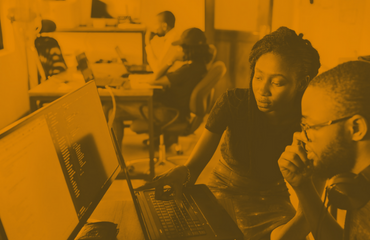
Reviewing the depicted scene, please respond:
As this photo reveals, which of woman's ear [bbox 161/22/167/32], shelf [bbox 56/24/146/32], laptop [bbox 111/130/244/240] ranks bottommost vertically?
laptop [bbox 111/130/244/240]

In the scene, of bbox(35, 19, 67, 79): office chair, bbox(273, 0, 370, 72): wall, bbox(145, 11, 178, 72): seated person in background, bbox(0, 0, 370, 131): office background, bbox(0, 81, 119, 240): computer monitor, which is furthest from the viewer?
bbox(145, 11, 178, 72): seated person in background

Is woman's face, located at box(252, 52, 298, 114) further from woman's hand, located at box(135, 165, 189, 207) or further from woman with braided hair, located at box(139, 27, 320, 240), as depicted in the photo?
woman's hand, located at box(135, 165, 189, 207)

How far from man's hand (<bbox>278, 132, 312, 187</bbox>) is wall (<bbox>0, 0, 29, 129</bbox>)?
277 centimetres

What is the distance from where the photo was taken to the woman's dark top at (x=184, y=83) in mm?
2855

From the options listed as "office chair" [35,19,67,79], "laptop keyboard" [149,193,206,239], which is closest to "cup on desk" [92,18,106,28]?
"office chair" [35,19,67,79]

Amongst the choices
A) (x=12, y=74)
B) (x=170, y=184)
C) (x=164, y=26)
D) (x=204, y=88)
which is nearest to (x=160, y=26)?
(x=164, y=26)

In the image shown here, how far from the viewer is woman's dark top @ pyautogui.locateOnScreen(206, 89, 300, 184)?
4.35 ft

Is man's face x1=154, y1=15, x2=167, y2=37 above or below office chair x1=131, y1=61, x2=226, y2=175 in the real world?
above

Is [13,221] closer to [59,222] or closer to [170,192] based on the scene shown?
[59,222]

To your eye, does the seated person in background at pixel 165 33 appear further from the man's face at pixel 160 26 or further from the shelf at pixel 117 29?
the shelf at pixel 117 29

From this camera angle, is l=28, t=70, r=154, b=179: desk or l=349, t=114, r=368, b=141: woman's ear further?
l=28, t=70, r=154, b=179: desk

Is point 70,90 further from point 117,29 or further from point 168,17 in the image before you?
point 117,29

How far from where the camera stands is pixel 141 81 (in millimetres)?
3084

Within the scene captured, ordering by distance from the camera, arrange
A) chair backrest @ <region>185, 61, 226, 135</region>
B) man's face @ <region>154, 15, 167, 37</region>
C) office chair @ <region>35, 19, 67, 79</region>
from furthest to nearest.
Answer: man's face @ <region>154, 15, 167, 37</region>, office chair @ <region>35, 19, 67, 79</region>, chair backrest @ <region>185, 61, 226, 135</region>
